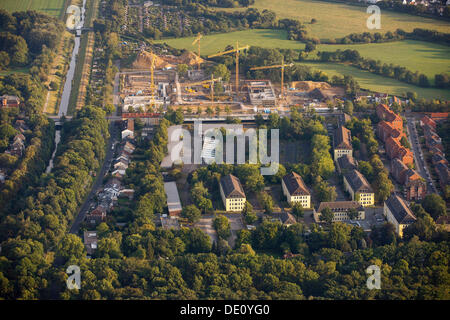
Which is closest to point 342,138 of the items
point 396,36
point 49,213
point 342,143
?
point 342,143

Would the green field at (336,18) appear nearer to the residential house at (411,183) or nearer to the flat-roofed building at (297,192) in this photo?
the residential house at (411,183)

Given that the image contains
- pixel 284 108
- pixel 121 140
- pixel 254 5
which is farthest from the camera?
Result: pixel 254 5

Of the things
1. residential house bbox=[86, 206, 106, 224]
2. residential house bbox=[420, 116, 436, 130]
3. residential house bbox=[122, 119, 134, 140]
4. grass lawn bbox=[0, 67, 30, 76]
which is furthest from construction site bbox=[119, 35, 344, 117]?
residential house bbox=[86, 206, 106, 224]

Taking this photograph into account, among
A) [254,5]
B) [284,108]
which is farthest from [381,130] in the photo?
[254,5]

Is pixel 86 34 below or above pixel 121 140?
above

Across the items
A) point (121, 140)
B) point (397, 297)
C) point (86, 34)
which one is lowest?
point (397, 297)

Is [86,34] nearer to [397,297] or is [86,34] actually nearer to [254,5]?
[254,5]

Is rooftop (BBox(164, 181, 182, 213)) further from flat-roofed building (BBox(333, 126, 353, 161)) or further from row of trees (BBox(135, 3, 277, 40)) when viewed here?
row of trees (BBox(135, 3, 277, 40))
